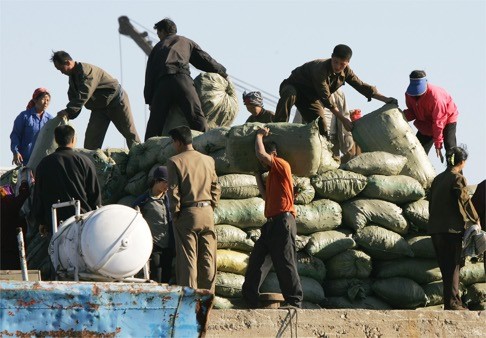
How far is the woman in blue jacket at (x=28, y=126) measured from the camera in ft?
46.3

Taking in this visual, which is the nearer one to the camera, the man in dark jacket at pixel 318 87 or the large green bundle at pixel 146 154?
the large green bundle at pixel 146 154

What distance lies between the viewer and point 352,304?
12.0 meters

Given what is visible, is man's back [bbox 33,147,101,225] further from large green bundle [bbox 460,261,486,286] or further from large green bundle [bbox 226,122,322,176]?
large green bundle [bbox 460,261,486,286]

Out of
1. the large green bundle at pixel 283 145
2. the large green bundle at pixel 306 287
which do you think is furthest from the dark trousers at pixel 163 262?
the large green bundle at pixel 283 145

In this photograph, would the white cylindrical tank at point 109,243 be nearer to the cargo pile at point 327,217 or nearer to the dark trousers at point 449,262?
the cargo pile at point 327,217

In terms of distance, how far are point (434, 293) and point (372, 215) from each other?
2.62 ft

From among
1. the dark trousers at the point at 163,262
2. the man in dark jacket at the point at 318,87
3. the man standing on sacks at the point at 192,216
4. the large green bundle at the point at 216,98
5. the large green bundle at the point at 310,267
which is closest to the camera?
the man standing on sacks at the point at 192,216

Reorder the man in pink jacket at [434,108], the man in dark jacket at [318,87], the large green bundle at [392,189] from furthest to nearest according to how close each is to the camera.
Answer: the man in pink jacket at [434,108] → the man in dark jacket at [318,87] → the large green bundle at [392,189]

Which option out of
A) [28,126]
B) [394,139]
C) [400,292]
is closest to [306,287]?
[400,292]

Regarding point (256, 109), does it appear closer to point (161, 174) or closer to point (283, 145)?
point (283, 145)

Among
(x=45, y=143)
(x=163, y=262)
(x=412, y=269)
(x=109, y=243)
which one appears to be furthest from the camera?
(x=45, y=143)

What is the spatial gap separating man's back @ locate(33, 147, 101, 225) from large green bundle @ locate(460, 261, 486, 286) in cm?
340

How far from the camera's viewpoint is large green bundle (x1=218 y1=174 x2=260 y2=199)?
1209cm

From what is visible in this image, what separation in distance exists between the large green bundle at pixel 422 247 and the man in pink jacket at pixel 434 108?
4.09ft
